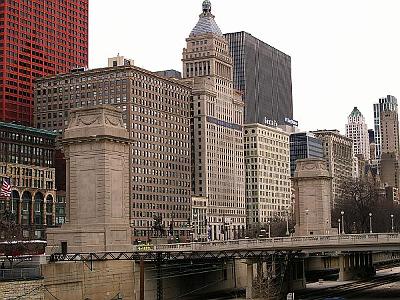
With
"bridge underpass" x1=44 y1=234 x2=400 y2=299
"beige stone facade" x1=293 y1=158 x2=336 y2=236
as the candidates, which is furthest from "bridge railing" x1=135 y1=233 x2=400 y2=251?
"beige stone facade" x1=293 y1=158 x2=336 y2=236

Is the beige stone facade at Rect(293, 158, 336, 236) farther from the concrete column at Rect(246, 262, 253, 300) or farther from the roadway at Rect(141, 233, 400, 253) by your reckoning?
the roadway at Rect(141, 233, 400, 253)

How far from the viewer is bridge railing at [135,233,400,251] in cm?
9731

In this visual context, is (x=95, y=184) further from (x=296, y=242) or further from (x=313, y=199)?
(x=313, y=199)

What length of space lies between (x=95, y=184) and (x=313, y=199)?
68.6 meters

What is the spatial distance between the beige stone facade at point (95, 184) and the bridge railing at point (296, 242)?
8.90 metres

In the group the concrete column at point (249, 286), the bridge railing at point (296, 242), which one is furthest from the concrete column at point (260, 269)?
the bridge railing at point (296, 242)

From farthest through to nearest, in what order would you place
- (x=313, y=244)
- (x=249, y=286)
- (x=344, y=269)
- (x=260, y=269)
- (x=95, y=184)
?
(x=344, y=269), (x=260, y=269), (x=249, y=286), (x=313, y=244), (x=95, y=184)

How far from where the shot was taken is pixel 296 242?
103375mm

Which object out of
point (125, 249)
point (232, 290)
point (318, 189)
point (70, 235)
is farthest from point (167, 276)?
point (318, 189)

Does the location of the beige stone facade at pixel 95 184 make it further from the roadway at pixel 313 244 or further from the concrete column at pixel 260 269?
the concrete column at pixel 260 269

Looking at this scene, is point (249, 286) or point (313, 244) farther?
point (249, 286)

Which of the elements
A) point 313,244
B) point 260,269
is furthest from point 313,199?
point 313,244

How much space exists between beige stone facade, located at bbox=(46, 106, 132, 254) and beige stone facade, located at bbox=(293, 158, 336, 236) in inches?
2492

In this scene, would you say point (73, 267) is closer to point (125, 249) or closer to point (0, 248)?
point (125, 249)
